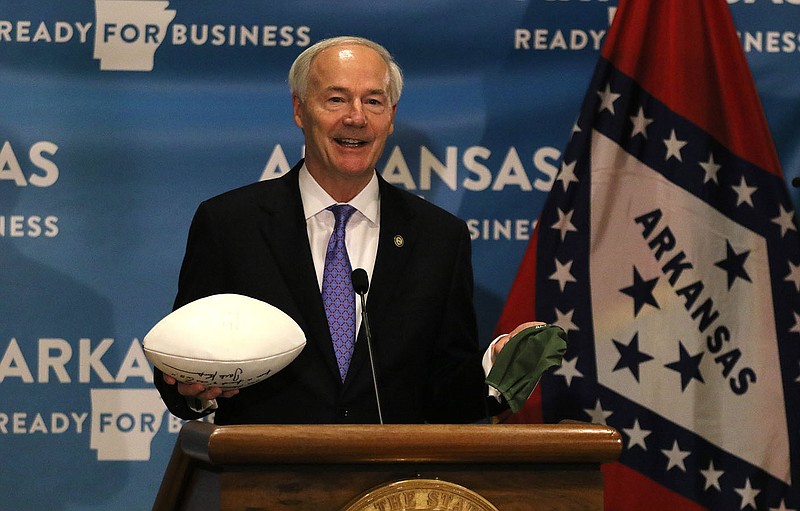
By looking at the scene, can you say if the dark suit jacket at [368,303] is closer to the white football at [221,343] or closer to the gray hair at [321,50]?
the gray hair at [321,50]

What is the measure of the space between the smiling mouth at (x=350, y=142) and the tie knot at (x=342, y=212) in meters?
0.14

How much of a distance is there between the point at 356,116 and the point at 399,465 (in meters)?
1.10

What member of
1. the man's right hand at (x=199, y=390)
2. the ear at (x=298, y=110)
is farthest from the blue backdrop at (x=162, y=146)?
the man's right hand at (x=199, y=390)

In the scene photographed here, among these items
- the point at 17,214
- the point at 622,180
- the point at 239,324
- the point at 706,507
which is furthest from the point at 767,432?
the point at 17,214

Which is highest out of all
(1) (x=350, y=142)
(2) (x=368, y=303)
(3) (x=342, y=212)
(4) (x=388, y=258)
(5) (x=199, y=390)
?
(1) (x=350, y=142)

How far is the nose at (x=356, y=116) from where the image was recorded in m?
2.50

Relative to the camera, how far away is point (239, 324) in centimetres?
180

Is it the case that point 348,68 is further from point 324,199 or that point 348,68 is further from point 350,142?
point 324,199

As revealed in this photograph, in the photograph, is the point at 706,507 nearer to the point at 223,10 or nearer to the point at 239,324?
the point at 239,324

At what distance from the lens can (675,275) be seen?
119 inches

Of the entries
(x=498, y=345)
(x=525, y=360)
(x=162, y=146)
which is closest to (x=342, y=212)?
(x=498, y=345)

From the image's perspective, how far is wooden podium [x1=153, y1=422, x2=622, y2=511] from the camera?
157 cm

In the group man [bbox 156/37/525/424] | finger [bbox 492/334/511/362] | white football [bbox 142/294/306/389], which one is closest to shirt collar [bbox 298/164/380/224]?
man [bbox 156/37/525/424]

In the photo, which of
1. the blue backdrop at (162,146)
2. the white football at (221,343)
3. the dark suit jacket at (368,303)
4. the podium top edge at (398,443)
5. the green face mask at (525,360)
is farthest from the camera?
the blue backdrop at (162,146)
